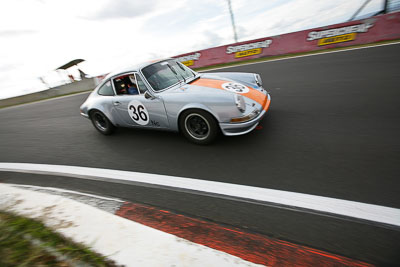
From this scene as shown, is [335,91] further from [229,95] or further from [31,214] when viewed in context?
[31,214]

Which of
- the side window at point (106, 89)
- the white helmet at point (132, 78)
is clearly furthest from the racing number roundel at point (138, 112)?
the side window at point (106, 89)

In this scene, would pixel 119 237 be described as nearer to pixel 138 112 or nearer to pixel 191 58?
pixel 138 112

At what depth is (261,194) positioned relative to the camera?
84.6 inches

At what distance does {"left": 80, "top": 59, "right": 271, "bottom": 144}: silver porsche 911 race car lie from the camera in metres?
2.92

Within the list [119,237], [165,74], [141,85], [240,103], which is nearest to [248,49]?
[165,74]

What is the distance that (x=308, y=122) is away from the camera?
3533 millimetres

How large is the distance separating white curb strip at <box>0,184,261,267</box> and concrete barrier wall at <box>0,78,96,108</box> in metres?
16.4

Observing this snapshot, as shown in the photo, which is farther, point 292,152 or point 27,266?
point 292,152

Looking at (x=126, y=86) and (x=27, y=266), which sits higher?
(x=126, y=86)

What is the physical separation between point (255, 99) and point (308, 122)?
104 cm

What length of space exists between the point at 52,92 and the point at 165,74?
1766cm

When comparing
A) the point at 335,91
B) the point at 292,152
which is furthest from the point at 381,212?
the point at 335,91

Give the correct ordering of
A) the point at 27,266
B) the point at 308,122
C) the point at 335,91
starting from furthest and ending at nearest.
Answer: the point at 335,91 < the point at 308,122 < the point at 27,266

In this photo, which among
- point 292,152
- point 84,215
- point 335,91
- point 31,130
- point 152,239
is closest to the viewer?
point 152,239
